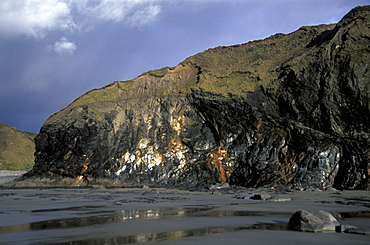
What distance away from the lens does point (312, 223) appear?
494cm

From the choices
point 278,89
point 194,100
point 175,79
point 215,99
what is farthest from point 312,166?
point 175,79

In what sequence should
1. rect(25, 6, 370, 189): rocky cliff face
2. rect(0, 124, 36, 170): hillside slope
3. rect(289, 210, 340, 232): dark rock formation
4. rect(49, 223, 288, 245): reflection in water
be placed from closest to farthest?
1. rect(49, 223, 288, 245): reflection in water
2. rect(289, 210, 340, 232): dark rock formation
3. rect(25, 6, 370, 189): rocky cliff face
4. rect(0, 124, 36, 170): hillside slope

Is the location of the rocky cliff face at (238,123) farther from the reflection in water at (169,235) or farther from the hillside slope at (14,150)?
the hillside slope at (14,150)

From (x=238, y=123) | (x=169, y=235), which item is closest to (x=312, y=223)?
(x=169, y=235)

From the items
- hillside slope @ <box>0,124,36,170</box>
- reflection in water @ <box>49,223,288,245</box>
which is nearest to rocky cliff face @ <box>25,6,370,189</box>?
reflection in water @ <box>49,223,288,245</box>

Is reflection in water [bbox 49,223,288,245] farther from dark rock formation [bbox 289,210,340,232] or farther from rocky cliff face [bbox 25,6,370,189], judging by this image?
rocky cliff face [bbox 25,6,370,189]

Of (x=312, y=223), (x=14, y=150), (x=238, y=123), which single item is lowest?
(x=312, y=223)

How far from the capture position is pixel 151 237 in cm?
434

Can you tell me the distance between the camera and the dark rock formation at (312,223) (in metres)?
4.92

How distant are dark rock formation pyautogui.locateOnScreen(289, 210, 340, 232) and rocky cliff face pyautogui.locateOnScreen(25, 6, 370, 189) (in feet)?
47.0

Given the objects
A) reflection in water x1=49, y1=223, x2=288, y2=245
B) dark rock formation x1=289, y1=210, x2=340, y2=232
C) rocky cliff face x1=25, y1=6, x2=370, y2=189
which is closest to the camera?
reflection in water x1=49, y1=223, x2=288, y2=245

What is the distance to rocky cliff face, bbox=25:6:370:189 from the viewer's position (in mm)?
20547

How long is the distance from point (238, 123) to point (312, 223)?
1995 cm

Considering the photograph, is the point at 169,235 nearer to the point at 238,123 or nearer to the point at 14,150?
the point at 238,123
